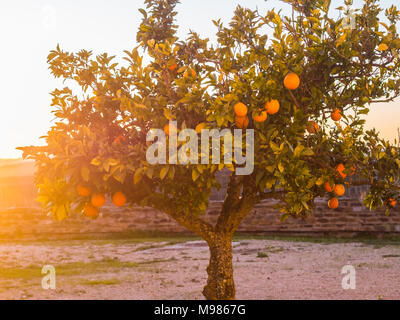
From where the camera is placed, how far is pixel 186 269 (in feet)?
36.3

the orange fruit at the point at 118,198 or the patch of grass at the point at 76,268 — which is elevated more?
the orange fruit at the point at 118,198

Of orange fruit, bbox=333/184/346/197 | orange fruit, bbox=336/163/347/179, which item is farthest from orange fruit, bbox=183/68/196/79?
orange fruit, bbox=333/184/346/197

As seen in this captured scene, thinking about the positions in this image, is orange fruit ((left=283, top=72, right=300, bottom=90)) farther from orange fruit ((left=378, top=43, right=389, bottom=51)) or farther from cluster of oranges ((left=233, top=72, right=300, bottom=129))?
orange fruit ((left=378, top=43, right=389, bottom=51))

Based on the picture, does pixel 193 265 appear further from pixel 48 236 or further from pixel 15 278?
pixel 48 236

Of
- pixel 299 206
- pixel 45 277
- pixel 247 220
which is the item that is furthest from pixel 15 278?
pixel 247 220

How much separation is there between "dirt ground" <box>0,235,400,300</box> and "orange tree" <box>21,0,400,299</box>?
2.68 meters

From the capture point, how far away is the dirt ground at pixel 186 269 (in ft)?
27.9

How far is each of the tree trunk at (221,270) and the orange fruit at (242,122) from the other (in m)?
2.35

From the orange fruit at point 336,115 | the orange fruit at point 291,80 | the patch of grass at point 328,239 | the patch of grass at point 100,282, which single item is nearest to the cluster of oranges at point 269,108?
the orange fruit at point 291,80

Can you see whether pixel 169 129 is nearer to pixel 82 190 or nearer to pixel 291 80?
pixel 82 190

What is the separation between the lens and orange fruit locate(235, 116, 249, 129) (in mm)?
5152

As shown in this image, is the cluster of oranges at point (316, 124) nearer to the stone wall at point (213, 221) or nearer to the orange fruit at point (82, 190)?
the orange fruit at point (82, 190)

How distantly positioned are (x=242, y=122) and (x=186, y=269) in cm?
675

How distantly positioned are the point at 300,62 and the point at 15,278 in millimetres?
8845
